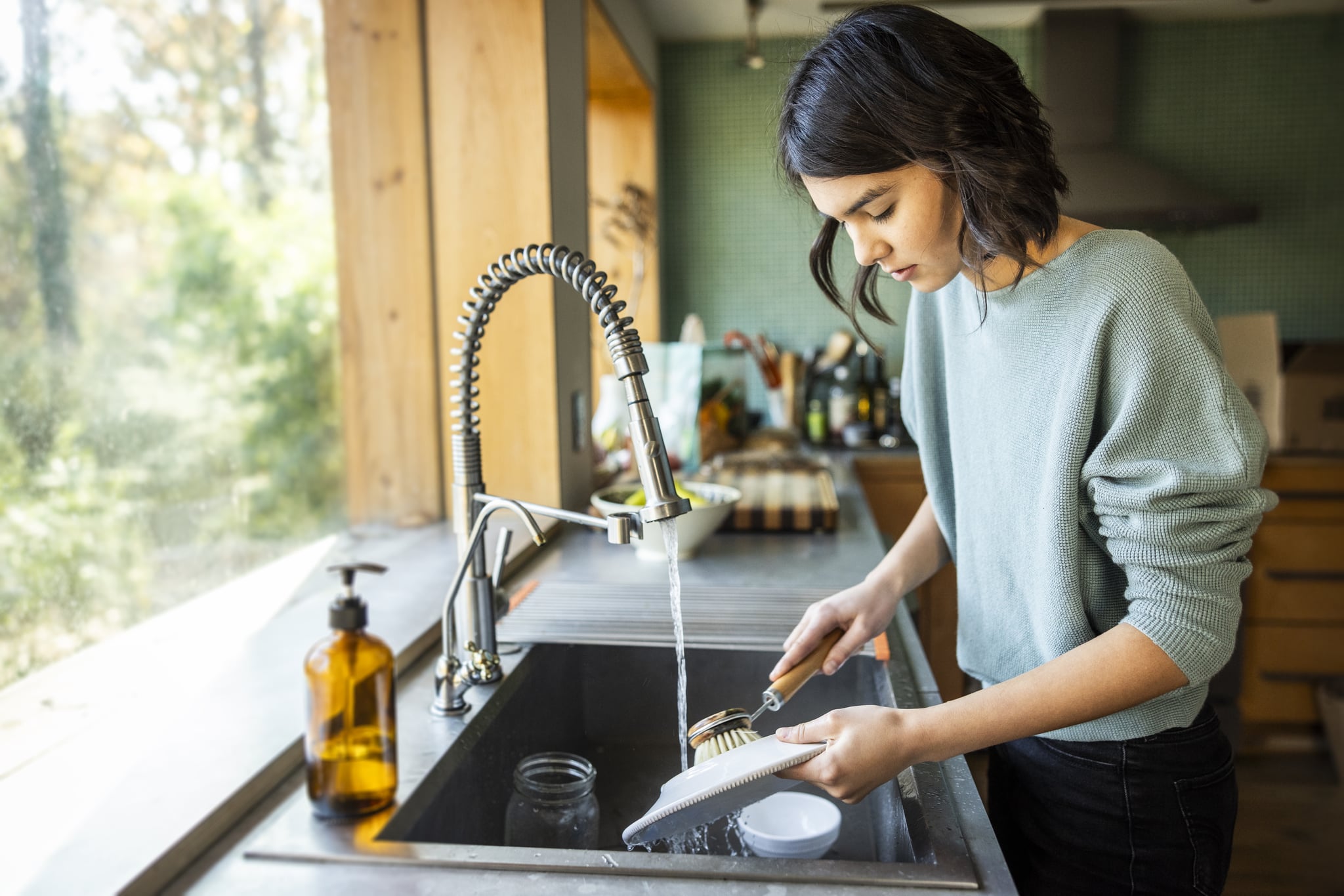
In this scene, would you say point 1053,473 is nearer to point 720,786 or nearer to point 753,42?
point 720,786

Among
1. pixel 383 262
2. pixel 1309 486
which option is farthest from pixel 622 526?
pixel 1309 486

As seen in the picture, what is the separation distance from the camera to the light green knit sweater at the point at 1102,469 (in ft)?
2.66

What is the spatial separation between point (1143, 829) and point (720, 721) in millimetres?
416

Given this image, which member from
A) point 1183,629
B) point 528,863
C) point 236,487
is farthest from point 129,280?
point 1183,629

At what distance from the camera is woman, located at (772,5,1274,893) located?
2.65 feet

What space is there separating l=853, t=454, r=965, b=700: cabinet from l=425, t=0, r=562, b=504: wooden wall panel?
1277mm

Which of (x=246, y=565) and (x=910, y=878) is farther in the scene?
(x=246, y=565)

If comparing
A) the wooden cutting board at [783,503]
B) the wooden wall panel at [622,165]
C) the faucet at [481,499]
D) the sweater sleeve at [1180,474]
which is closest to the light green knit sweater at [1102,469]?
the sweater sleeve at [1180,474]

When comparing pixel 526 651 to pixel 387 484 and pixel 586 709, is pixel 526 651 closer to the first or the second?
pixel 586 709

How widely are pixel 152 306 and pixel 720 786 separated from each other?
946 mm

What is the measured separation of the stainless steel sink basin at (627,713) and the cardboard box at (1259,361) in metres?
2.39

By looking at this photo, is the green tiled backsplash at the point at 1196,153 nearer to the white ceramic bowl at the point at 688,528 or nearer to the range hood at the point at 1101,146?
the range hood at the point at 1101,146

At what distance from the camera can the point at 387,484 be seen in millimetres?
1937

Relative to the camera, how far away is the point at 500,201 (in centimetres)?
186
